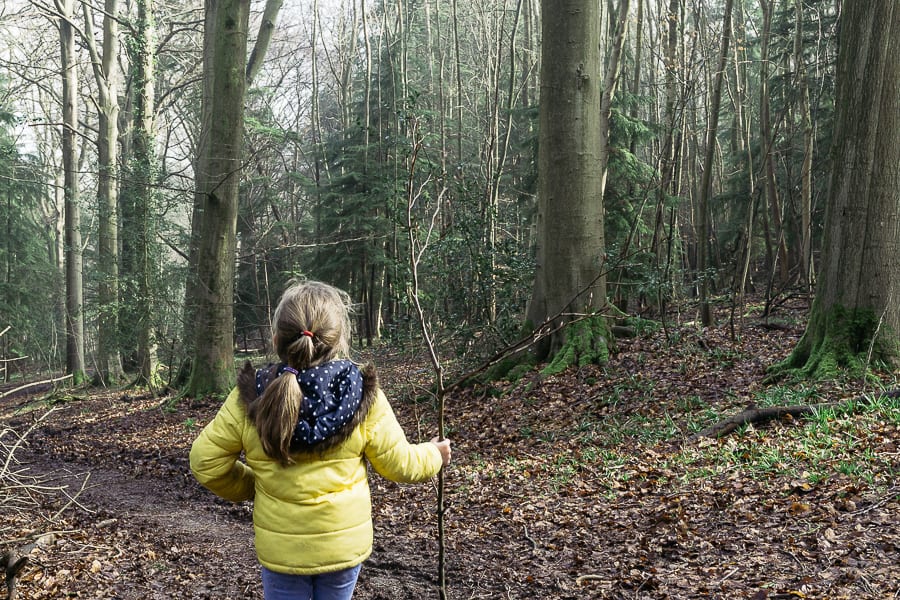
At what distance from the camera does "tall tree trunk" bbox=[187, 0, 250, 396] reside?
39.4ft

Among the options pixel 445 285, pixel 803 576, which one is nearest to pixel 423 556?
pixel 803 576

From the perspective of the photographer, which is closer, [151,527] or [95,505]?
[151,527]

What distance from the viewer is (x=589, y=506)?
573 centimetres

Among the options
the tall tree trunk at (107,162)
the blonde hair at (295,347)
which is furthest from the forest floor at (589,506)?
the tall tree trunk at (107,162)

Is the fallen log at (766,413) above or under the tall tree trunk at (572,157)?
under

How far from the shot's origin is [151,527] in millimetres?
6129

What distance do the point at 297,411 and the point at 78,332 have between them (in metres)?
19.4

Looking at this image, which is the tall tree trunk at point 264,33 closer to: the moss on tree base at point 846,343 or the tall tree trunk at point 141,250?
the tall tree trunk at point 141,250

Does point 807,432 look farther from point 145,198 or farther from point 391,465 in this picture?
point 145,198

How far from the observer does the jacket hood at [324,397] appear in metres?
2.44

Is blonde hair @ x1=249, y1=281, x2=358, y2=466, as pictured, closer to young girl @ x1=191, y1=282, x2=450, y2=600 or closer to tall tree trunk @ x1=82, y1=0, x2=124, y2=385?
young girl @ x1=191, y1=282, x2=450, y2=600

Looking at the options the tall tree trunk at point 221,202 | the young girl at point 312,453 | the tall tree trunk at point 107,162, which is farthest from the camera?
the tall tree trunk at point 107,162

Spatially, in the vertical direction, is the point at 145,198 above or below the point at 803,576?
above

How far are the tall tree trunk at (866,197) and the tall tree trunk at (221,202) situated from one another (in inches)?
360
